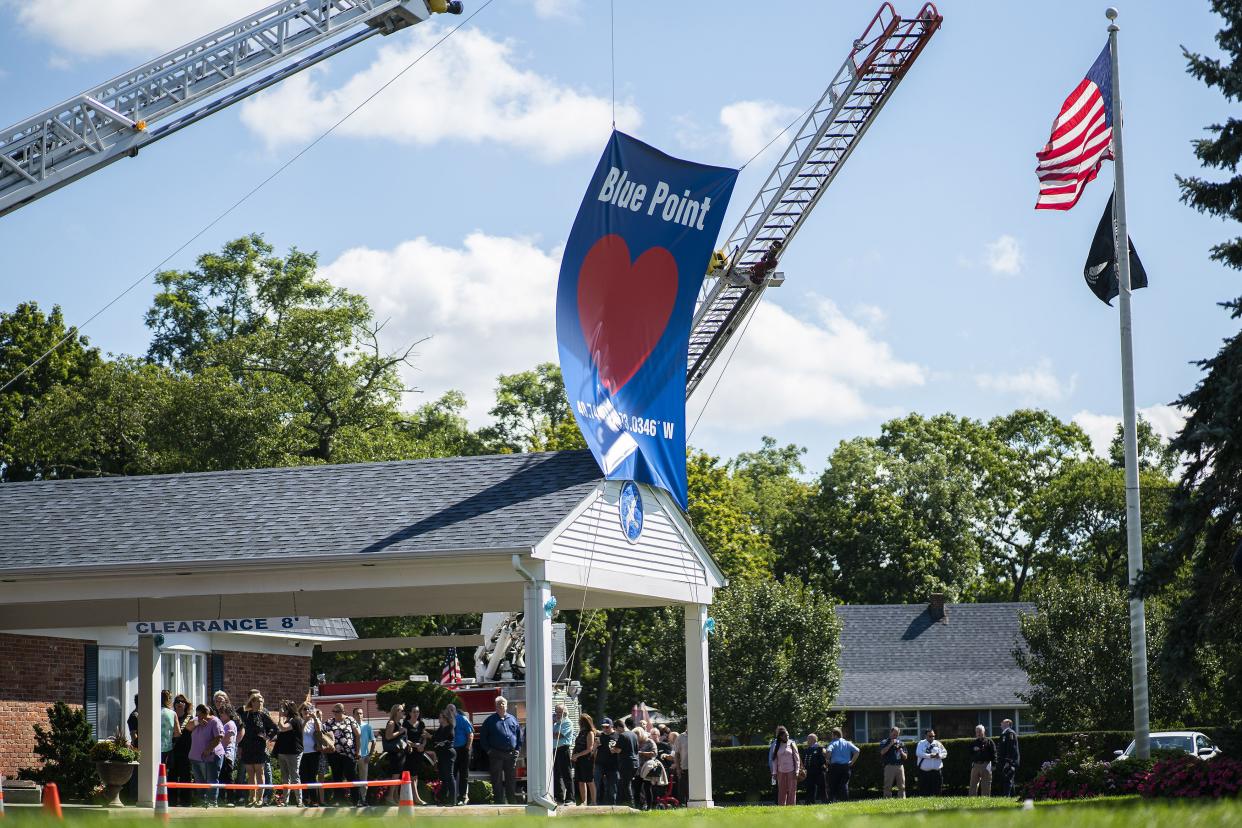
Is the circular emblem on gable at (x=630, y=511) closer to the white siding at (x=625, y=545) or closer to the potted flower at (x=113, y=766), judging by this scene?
the white siding at (x=625, y=545)

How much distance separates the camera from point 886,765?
115ft

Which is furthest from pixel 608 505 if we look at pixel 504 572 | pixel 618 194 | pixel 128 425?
pixel 128 425

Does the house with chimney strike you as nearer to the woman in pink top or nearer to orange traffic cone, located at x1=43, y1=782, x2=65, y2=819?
the woman in pink top

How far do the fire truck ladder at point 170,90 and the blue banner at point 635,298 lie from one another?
241 inches

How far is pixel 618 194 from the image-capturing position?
21672 mm

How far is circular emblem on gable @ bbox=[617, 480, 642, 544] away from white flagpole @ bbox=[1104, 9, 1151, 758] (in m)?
7.17

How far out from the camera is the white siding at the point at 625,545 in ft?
70.1

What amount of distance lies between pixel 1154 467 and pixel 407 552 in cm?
5941

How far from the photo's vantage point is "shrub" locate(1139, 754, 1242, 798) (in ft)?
62.3

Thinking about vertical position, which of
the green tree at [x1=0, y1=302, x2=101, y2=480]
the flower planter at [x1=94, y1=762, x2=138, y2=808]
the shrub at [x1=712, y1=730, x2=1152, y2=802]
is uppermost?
the green tree at [x1=0, y1=302, x2=101, y2=480]

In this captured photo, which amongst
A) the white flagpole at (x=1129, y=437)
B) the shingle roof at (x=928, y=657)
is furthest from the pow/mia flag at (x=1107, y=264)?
the shingle roof at (x=928, y=657)

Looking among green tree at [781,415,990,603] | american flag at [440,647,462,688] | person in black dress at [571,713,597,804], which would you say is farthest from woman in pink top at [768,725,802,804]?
green tree at [781,415,990,603]

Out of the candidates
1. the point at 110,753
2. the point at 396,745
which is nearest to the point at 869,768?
the point at 396,745

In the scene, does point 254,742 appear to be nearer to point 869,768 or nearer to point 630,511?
point 630,511
